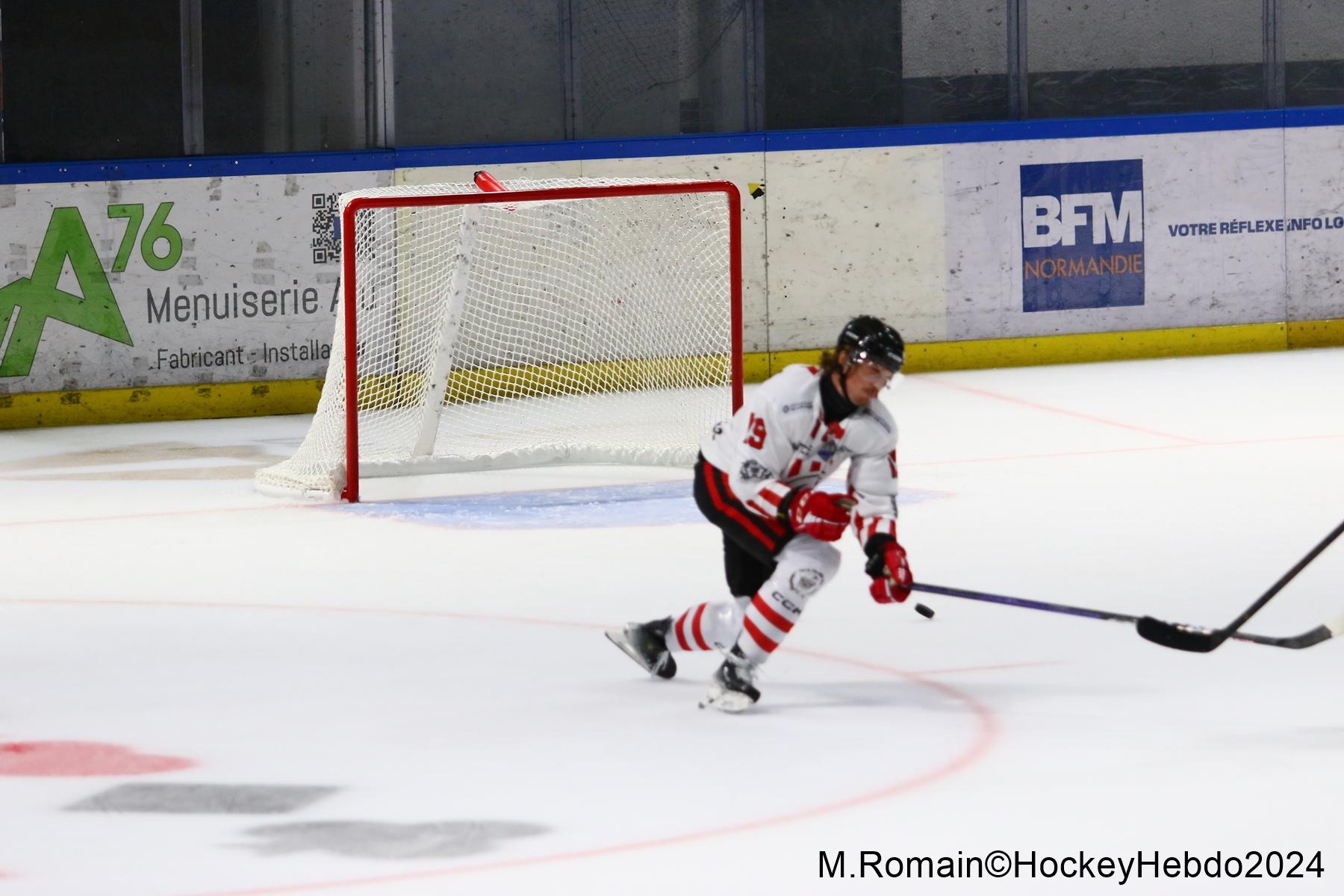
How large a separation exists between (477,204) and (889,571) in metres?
3.90

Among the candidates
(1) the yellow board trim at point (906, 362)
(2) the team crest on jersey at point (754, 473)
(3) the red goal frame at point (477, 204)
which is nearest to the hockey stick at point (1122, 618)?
(2) the team crest on jersey at point (754, 473)

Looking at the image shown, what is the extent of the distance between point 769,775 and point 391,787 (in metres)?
0.73

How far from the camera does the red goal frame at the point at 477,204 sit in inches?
294

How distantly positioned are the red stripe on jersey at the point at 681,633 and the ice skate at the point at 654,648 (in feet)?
0.15

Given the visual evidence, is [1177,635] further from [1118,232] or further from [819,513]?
[1118,232]

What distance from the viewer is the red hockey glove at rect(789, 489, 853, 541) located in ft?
14.1


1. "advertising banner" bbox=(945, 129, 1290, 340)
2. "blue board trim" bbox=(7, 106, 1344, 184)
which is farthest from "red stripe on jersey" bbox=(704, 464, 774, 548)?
"advertising banner" bbox=(945, 129, 1290, 340)

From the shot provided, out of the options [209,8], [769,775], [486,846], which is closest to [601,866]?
[486,846]

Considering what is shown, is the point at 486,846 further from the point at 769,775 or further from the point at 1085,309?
the point at 1085,309

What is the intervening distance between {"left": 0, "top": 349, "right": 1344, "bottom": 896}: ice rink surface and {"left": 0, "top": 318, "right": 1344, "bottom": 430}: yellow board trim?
1515mm

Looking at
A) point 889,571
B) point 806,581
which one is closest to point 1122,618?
point 889,571

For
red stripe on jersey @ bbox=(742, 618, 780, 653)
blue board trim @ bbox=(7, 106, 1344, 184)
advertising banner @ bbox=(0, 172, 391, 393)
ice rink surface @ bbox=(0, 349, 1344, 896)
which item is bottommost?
ice rink surface @ bbox=(0, 349, 1344, 896)

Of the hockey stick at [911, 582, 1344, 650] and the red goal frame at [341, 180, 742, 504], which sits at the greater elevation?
the red goal frame at [341, 180, 742, 504]

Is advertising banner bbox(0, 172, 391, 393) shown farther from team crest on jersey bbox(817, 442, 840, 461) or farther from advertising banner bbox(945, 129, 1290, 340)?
team crest on jersey bbox(817, 442, 840, 461)
